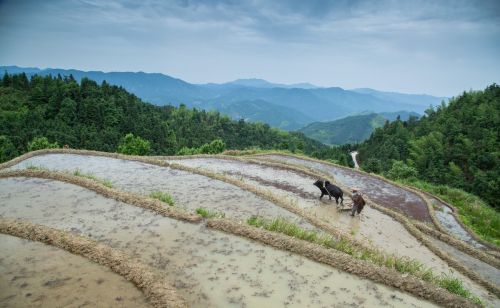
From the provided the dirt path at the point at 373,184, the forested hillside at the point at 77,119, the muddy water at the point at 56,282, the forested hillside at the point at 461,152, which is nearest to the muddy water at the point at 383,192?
the dirt path at the point at 373,184

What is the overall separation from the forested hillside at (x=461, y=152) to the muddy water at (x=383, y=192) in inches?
774

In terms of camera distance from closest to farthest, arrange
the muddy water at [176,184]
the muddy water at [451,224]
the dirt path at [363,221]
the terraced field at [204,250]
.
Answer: the terraced field at [204,250] < the dirt path at [363,221] < the muddy water at [176,184] < the muddy water at [451,224]

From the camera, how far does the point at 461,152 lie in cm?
5922

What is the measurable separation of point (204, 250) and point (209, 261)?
65 centimetres

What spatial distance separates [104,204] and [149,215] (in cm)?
216

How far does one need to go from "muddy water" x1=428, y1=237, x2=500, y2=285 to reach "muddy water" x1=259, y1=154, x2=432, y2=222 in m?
4.20

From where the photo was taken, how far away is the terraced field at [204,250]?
7.92 metres

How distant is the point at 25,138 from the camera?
224 ft

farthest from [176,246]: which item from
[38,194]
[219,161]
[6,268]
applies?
[219,161]

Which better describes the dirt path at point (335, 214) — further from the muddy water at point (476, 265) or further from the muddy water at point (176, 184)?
the muddy water at point (176, 184)

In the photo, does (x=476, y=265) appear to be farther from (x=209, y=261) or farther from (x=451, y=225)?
(x=209, y=261)

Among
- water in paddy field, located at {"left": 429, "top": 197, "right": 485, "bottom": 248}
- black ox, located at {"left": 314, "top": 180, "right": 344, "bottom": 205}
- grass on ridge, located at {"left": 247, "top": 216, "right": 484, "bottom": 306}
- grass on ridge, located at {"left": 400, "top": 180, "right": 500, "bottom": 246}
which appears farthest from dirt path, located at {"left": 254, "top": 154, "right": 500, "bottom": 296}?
black ox, located at {"left": 314, "top": 180, "right": 344, "bottom": 205}

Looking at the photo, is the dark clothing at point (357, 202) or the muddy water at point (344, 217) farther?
the dark clothing at point (357, 202)

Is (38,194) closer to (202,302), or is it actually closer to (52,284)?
(52,284)
